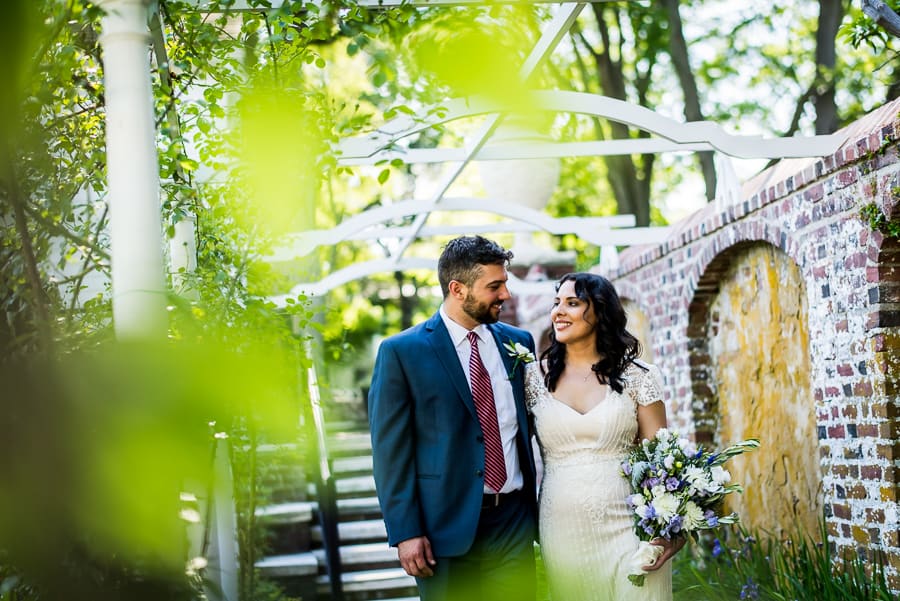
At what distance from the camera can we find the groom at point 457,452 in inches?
147

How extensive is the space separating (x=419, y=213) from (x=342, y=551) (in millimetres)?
2721

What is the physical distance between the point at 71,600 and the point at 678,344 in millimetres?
6154

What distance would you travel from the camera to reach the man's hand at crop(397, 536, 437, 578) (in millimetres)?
3717

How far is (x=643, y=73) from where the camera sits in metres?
16.5

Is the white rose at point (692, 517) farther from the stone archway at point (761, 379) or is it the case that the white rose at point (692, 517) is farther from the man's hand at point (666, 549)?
the stone archway at point (761, 379)

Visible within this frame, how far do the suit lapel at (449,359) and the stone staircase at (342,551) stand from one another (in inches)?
145


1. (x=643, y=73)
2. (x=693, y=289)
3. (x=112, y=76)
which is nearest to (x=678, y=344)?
(x=693, y=289)

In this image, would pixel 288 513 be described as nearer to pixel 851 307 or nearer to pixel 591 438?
pixel 851 307

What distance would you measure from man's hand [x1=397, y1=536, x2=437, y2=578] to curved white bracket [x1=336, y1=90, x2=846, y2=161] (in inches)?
78.2

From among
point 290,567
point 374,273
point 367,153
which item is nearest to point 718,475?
point 367,153

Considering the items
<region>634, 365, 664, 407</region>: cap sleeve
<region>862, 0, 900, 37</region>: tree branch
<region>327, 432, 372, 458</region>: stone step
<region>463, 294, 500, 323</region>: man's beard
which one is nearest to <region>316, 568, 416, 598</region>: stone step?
<region>327, 432, 372, 458</region>: stone step

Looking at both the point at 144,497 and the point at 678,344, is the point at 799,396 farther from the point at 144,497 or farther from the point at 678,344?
the point at 144,497

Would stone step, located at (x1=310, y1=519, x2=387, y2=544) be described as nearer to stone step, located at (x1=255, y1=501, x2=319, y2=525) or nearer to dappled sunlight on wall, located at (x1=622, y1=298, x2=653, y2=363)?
stone step, located at (x1=255, y1=501, x2=319, y2=525)

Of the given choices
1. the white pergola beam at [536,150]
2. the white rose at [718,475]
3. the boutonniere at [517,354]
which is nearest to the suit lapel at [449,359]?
the boutonniere at [517,354]
